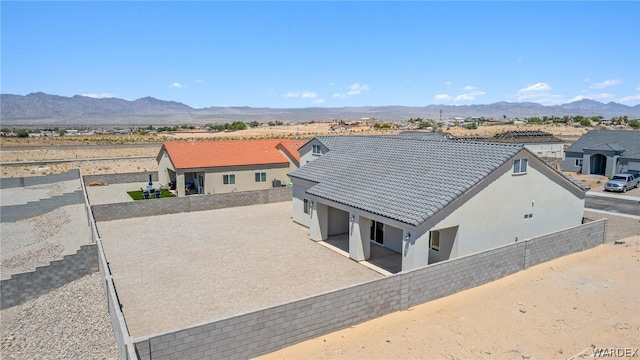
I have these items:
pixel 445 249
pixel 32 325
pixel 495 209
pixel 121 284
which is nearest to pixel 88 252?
pixel 121 284

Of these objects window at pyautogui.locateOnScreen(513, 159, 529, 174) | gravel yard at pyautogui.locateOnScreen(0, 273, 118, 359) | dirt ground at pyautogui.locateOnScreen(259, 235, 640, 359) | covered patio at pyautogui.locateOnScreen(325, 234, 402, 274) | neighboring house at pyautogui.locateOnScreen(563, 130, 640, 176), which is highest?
window at pyautogui.locateOnScreen(513, 159, 529, 174)

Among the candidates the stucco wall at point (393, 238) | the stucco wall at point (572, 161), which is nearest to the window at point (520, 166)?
the stucco wall at point (393, 238)

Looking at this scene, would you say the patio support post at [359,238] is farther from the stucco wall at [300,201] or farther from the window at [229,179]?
the window at [229,179]

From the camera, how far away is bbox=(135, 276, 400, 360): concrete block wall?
430 inches

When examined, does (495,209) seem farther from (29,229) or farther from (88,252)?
(29,229)

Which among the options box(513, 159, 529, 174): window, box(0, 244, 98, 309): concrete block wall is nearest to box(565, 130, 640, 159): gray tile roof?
box(513, 159, 529, 174): window

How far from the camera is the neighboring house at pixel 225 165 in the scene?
117ft

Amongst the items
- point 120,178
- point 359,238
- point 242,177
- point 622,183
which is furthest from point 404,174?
point 120,178

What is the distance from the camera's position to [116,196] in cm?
3666

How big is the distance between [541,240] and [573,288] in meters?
2.81

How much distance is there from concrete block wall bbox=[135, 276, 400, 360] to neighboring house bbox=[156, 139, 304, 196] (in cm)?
2411

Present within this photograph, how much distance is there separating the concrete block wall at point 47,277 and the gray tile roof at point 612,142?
47378mm

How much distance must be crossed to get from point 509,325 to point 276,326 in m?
7.80

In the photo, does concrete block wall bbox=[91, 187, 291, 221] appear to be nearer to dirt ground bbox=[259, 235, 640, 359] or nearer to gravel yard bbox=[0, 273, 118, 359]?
gravel yard bbox=[0, 273, 118, 359]
